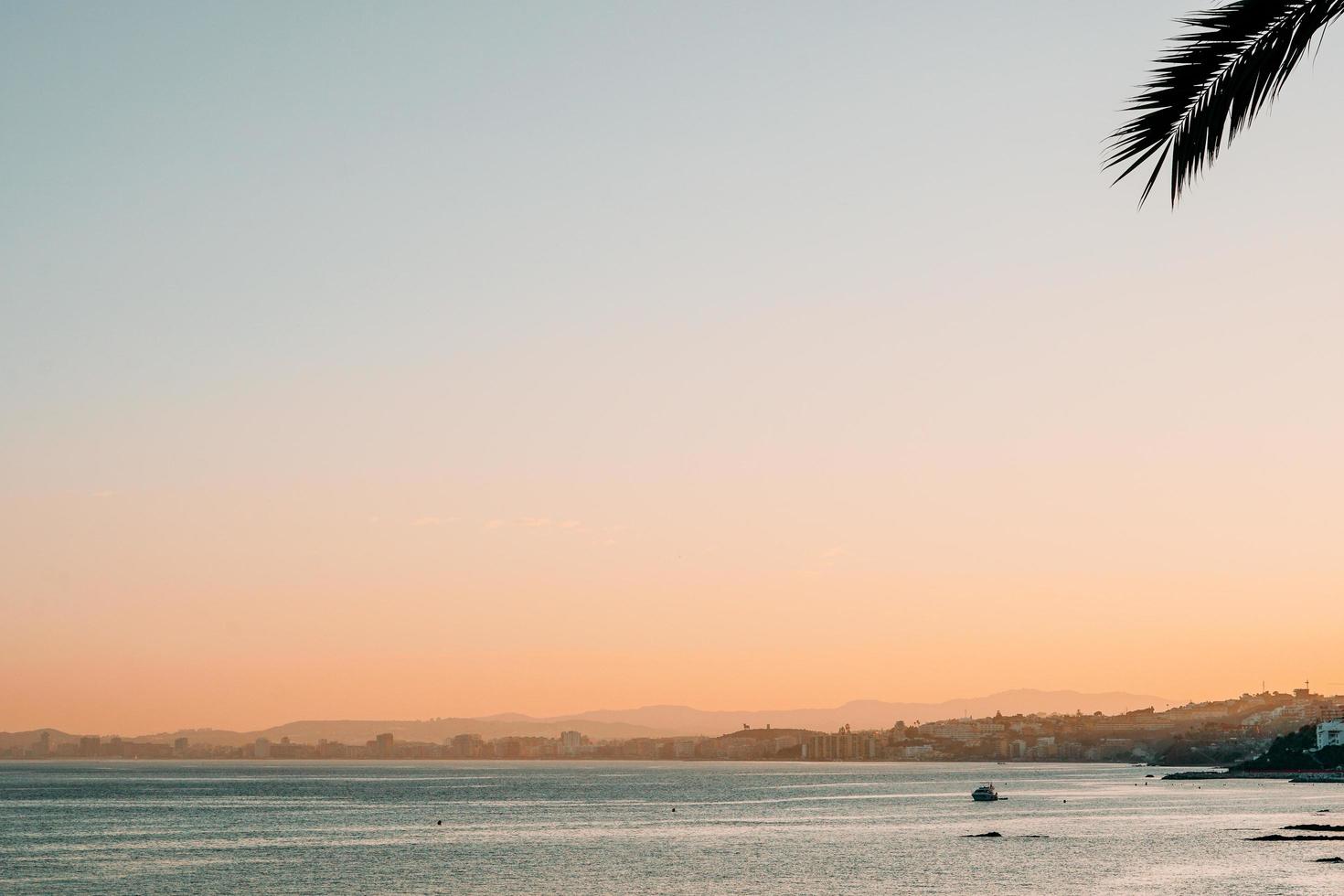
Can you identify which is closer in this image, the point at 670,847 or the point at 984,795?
the point at 670,847

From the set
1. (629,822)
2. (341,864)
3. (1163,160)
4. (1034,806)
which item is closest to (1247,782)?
(1034,806)

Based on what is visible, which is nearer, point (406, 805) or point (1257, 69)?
point (1257, 69)

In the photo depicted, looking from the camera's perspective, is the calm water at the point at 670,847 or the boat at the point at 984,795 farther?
the boat at the point at 984,795

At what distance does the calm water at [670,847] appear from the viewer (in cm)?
7300

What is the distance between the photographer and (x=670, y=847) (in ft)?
315

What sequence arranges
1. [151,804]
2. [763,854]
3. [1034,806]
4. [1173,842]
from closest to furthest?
[763,854], [1173,842], [1034,806], [151,804]

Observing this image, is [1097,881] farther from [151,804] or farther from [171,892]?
[151,804]

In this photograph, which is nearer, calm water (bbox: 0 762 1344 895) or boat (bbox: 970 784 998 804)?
calm water (bbox: 0 762 1344 895)

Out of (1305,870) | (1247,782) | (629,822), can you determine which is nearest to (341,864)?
(629,822)

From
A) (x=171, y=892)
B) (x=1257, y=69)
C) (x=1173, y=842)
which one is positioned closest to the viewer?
(x=1257, y=69)

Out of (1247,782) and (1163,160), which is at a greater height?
(1163,160)

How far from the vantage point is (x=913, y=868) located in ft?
263

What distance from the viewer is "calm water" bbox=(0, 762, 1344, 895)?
73000 mm

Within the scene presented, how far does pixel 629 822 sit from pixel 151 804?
68.0m
